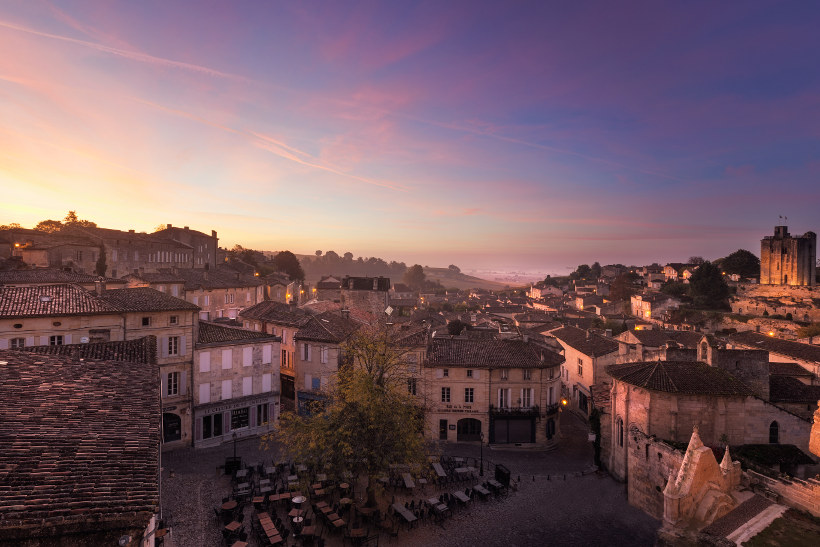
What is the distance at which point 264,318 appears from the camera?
4684cm

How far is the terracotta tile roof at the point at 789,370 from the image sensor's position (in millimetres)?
36750

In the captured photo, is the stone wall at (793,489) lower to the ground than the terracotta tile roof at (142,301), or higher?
lower

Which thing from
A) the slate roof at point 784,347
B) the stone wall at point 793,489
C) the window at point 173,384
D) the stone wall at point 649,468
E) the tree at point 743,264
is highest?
the tree at point 743,264

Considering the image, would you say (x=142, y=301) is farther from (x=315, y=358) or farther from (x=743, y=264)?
(x=743, y=264)

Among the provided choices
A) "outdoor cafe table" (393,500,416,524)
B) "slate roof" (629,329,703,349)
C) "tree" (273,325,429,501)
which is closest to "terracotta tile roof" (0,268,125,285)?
"tree" (273,325,429,501)

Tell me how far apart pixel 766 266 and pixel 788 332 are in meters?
57.6

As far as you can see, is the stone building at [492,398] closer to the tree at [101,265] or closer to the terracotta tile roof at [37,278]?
the terracotta tile roof at [37,278]

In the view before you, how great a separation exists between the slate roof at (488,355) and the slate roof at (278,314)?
14107 mm

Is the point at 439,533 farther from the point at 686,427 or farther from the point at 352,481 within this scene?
the point at 686,427

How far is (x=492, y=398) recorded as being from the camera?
3622 cm

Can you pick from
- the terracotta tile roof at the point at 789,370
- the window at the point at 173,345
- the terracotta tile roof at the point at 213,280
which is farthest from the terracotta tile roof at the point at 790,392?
the terracotta tile roof at the point at 213,280

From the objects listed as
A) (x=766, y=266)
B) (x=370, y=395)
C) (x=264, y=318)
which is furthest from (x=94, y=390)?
(x=766, y=266)

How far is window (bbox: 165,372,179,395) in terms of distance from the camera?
3173 centimetres

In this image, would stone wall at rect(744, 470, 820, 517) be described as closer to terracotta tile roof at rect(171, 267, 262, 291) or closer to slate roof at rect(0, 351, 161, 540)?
slate roof at rect(0, 351, 161, 540)
